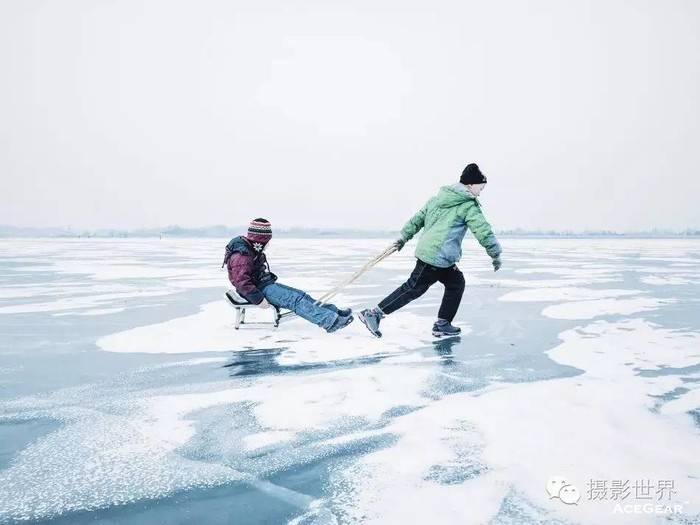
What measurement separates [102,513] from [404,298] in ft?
12.6

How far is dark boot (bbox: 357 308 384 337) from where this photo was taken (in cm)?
515

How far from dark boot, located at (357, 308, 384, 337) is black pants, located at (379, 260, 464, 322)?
6.0 inches

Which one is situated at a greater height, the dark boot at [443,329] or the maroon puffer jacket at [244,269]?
the maroon puffer jacket at [244,269]

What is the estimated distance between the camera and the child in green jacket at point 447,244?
5059mm

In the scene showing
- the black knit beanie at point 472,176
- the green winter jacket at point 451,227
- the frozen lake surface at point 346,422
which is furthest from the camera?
the black knit beanie at point 472,176

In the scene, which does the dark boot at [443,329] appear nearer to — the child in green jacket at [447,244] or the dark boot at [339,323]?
the child in green jacket at [447,244]

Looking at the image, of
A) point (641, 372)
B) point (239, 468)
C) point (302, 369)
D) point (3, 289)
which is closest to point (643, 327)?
point (641, 372)

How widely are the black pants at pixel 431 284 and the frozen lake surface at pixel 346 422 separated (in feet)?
1.13

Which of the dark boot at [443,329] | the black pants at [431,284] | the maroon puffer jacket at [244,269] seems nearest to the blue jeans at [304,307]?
the maroon puffer jacket at [244,269]

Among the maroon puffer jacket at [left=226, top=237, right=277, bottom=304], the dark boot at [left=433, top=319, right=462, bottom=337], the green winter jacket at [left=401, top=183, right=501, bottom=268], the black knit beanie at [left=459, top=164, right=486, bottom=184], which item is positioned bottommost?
the dark boot at [left=433, top=319, right=462, bottom=337]

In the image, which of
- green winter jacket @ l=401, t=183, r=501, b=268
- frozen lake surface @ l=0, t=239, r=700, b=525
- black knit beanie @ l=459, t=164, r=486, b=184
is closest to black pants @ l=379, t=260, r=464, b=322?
green winter jacket @ l=401, t=183, r=501, b=268

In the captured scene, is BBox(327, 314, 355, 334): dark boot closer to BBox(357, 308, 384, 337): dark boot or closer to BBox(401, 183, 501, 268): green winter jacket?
BBox(357, 308, 384, 337): dark boot

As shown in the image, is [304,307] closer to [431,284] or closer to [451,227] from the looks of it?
[431,284]

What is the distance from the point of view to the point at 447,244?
5090 millimetres
